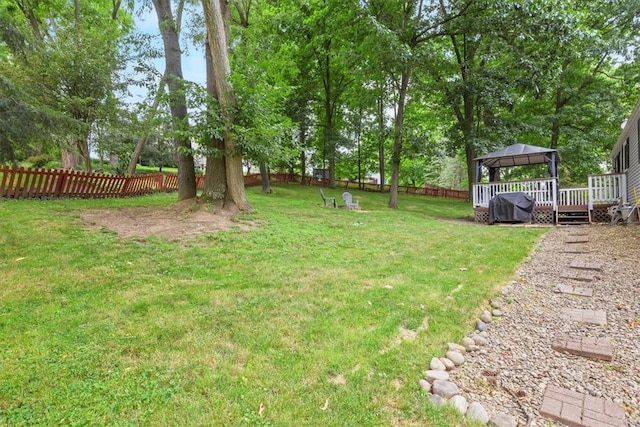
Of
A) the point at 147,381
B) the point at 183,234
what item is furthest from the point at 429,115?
the point at 147,381

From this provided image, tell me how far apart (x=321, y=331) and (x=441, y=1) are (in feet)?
49.6

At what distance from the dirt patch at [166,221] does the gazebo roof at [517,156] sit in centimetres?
940

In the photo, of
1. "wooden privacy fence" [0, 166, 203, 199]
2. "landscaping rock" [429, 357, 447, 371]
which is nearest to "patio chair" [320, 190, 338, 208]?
"wooden privacy fence" [0, 166, 203, 199]

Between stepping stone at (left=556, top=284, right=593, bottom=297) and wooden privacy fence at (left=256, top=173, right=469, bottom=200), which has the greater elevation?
wooden privacy fence at (left=256, top=173, right=469, bottom=200)

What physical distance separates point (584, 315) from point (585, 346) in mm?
754

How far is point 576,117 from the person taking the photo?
17281 mm

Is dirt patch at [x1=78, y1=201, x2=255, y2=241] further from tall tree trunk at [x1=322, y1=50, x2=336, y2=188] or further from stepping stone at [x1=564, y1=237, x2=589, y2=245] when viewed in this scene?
tall tree trunk at [x1=322, y1=50, x2=336, y2=188]

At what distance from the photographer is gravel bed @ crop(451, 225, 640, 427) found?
6.57ft

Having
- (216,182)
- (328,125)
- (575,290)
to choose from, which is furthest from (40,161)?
(575,290)

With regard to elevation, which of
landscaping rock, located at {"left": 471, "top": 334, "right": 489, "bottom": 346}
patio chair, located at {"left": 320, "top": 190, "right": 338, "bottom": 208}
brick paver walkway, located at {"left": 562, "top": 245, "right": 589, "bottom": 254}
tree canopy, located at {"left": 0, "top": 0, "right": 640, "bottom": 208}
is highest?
tree canopy, located at {"left": 0, "top": 0, "right": 640, "bottom": 208}

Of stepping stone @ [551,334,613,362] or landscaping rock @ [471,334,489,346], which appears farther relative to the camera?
landscaping rock @ [471,334,489,346]

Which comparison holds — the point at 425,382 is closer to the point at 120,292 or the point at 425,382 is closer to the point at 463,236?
the point at 120,292

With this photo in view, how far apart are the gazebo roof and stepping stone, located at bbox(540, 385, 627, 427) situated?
35.7ft

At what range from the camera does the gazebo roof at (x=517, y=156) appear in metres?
11.3
